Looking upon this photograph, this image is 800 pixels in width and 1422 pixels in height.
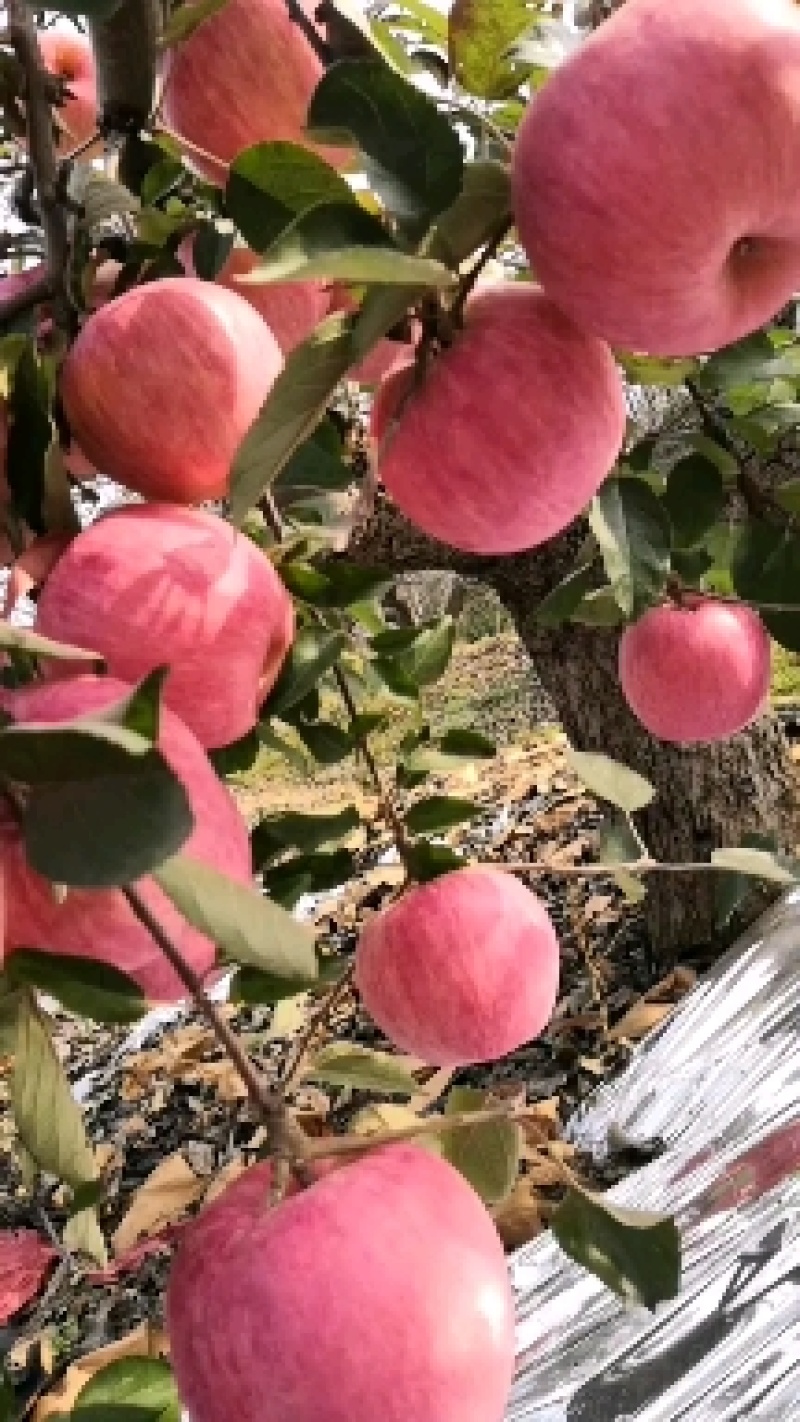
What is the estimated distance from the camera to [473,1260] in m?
0.53

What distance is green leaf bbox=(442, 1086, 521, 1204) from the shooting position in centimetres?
67

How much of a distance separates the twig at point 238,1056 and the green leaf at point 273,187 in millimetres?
276

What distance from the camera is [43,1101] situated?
498mm

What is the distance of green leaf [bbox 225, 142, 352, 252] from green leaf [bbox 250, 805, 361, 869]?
1.61 ft

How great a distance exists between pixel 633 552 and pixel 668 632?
1.41ft

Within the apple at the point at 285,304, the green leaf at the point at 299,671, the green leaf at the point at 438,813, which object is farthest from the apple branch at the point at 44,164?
the green leaf at the point at 438,813

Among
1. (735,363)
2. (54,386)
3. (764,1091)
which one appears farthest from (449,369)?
(764,1091)

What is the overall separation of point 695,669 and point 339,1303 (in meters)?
0.88

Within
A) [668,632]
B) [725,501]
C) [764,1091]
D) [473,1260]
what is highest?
[473,1260]

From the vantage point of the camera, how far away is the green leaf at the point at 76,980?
474 millimetres

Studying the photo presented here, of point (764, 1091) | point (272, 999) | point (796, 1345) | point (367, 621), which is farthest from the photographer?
point (764, 1091)

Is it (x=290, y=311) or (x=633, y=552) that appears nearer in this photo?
(x=290, y=311)

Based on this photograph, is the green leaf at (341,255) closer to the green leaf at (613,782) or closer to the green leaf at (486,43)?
the green leaf at (486,43)

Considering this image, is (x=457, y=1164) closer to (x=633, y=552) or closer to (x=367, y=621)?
(x=633, y=552)
